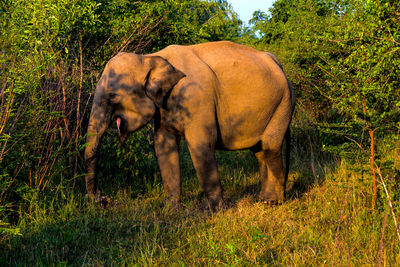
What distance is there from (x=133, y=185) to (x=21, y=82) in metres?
2.61

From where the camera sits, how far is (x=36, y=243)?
12.5 feet

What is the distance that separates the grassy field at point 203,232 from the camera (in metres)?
3.52

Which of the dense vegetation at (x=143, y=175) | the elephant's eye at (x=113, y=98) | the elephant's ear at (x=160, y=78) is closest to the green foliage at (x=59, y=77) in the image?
the dense vegetation at (x=143, y=175)

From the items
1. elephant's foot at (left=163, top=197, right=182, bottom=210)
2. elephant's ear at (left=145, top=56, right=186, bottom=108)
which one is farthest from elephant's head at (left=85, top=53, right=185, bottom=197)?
elephant's foot at (left=163, top=197, right=182, bottom=210)

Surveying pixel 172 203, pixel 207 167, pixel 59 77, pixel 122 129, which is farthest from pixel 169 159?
pixel 59 77

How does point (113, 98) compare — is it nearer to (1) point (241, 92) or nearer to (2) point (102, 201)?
(2) point (102, 201)

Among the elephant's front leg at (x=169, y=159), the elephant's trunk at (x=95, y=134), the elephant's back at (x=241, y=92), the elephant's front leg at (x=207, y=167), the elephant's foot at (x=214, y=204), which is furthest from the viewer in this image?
the elephant's front leg at (x=169, y=159)

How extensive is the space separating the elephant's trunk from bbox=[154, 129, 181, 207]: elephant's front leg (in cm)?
84

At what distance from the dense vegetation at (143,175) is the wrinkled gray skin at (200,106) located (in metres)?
0.42

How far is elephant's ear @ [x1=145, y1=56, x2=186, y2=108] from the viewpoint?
15.9 feet

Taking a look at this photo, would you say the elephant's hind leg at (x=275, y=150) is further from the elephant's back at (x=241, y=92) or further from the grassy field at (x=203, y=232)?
the grassy field at (x=203, y=232)

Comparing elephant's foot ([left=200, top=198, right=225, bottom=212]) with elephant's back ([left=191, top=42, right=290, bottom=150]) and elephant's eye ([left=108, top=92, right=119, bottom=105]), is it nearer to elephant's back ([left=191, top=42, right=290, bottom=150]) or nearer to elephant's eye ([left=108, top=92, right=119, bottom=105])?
elephant's back ([left=191, top=42, right=290, bottom=150])

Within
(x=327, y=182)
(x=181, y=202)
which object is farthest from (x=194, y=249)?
(x=327, y=182)

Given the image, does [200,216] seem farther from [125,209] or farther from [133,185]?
[133,185]
